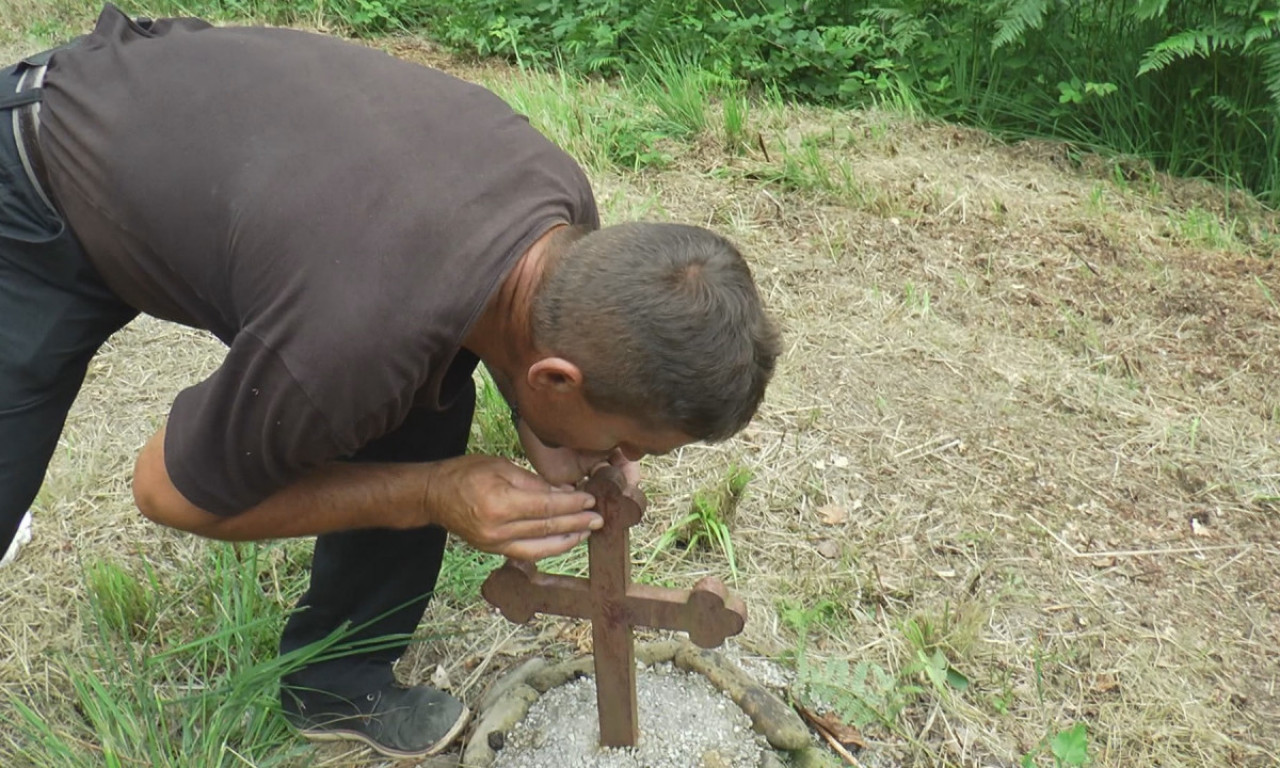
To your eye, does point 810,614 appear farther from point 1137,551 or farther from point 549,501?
point 549,501

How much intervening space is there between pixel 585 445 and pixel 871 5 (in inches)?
194

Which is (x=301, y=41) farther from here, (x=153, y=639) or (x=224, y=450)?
(x=153, y=639)

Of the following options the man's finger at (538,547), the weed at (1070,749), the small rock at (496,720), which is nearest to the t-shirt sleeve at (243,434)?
the man's finger at (538,547)

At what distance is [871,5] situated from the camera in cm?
616

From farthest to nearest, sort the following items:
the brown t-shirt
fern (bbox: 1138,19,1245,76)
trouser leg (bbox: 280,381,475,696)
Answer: fern (bbox: 1138,19,1245,76) < trouser leg (bbox: 280,381,475,696) < the brown t-shirt

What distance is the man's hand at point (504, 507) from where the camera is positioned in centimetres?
190

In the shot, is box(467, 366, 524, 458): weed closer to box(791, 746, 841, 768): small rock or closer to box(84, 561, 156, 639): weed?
box(84, 561, 156, 639): weed

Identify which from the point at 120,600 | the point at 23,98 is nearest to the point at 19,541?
the point at 120,600

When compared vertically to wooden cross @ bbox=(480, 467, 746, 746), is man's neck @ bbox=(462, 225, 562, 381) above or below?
above

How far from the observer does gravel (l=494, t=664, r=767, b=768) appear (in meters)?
2.35

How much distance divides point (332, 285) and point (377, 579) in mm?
942

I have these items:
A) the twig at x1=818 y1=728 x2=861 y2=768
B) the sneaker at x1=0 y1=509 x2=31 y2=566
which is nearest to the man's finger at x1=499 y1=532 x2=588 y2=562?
the twig at x1=818 y1=728 x2=861 y2=768

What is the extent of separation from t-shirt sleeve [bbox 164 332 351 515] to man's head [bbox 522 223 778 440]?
1.24 feet

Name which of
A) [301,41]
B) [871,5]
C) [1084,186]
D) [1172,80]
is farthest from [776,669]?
[871,5]
